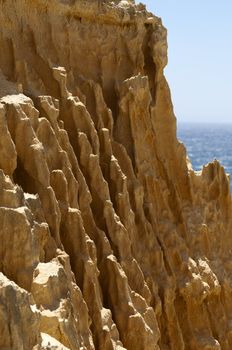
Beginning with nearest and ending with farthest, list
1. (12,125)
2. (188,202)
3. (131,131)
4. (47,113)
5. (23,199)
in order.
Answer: (23,199) < (12,125) < (47,113) < (131,131) < (188,202)

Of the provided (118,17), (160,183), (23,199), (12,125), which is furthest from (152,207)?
(23,199)

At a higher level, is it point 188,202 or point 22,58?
point 22,58

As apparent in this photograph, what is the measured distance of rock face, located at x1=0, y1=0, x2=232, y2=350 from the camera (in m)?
11.9

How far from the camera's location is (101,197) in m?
18.3

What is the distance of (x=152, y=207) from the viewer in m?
22.3

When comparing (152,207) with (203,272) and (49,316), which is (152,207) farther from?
(49,316)

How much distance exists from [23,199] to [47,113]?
15.6 ft

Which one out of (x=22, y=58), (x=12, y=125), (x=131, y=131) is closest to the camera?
(x=12, y=125)

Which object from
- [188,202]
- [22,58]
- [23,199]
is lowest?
[188,202]

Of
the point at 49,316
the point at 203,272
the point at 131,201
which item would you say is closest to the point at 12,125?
the point at 49,316

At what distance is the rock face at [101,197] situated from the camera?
1191cm

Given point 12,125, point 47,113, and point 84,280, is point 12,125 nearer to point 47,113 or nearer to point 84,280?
point 47,113

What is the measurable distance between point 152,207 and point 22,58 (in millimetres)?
6310

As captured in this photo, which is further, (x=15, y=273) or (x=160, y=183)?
(x=160, y=183)
